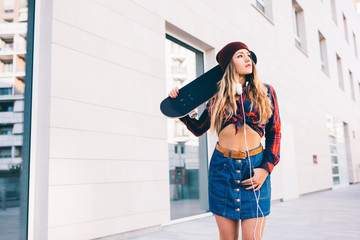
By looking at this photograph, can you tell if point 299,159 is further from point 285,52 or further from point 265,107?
point 265,107

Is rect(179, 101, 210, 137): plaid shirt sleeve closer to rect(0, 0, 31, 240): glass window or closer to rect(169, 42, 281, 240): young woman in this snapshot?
rect(169, 42, 281, 240): young woman

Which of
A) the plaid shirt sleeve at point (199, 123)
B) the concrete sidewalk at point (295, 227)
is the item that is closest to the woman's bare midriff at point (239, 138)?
the plaid shirt sleeve at point (199, 123)

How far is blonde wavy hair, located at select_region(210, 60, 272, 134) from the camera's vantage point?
6.38ft

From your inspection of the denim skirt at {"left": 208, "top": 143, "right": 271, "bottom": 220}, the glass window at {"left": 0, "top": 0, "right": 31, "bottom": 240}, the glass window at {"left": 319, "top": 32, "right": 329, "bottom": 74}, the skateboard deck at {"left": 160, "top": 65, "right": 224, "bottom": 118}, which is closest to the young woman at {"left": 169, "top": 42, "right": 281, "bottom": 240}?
the denim skirt at {"left": 208, "top": 143, "right": 271, "bottom": 220}

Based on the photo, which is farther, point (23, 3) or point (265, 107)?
point (23, 3)

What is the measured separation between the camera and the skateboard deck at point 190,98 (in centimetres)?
215

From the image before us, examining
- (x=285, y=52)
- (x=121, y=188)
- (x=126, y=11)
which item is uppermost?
(x=285, y=52)

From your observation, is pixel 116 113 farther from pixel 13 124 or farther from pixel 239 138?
pixel 239 138

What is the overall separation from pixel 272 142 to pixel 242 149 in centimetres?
20

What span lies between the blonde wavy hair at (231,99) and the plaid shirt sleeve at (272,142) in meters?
0.07

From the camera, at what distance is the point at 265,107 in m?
1.94

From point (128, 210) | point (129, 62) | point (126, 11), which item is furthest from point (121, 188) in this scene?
point (126, 11)

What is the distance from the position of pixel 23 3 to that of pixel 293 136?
7986 millimetres

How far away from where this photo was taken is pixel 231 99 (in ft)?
6.39
